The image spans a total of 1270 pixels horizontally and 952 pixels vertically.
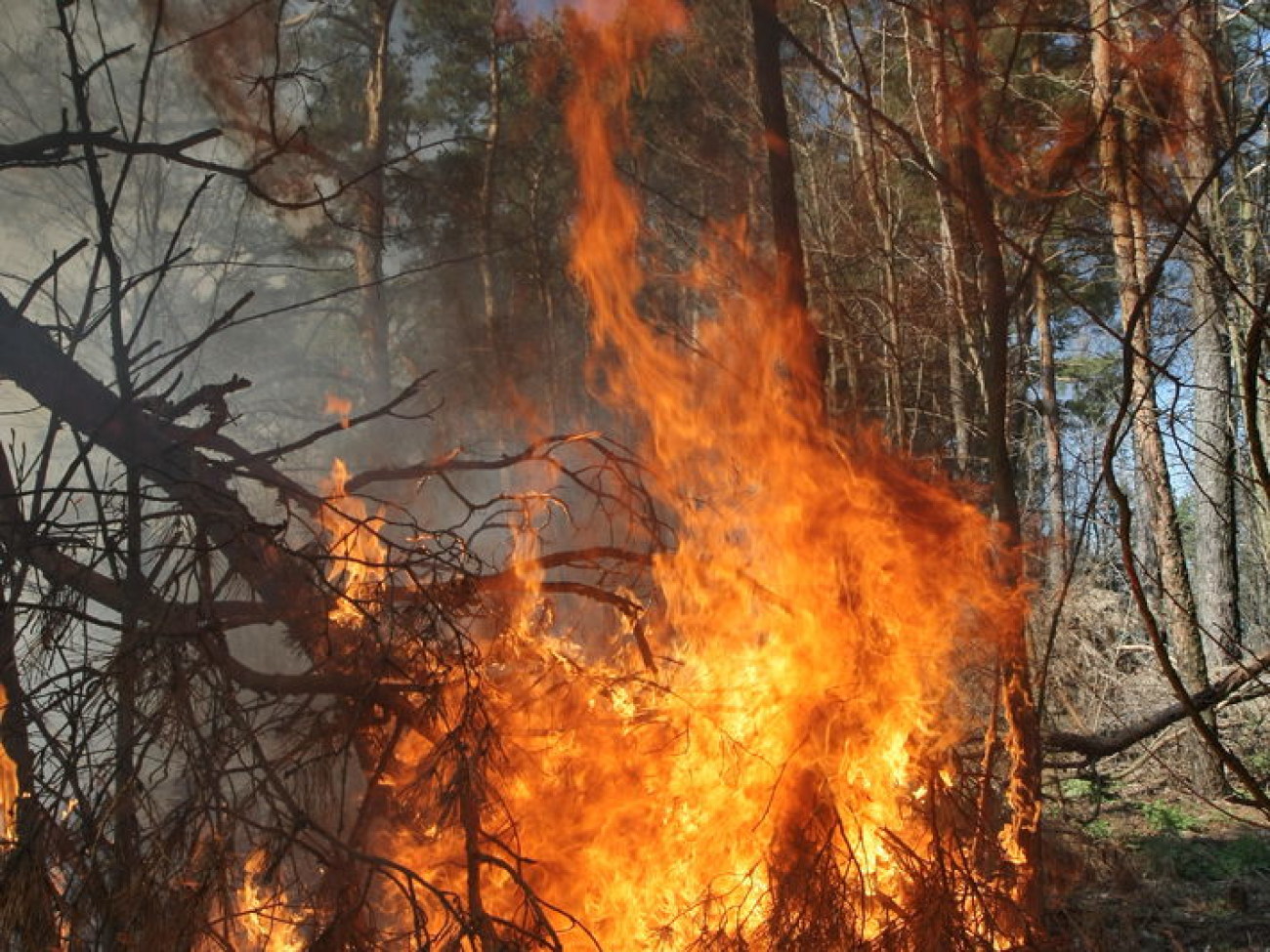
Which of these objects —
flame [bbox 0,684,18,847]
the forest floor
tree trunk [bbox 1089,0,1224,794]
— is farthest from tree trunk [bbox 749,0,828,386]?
tree trunk [bbox 1089,0,1224,794]

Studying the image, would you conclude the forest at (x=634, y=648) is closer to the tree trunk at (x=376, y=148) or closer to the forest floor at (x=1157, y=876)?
the forest floor at (x=1157, y=876)

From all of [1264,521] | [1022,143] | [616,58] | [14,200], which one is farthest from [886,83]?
[14,200]

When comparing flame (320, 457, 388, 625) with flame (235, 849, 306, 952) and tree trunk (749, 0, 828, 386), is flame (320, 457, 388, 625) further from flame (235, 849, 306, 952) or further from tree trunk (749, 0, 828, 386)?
tree trunk (749, 0, 828, 386)

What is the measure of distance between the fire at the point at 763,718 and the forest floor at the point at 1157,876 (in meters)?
1.11

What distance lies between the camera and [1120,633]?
1254 centimetres

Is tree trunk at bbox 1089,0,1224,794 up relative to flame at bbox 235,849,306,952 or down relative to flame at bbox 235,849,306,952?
up

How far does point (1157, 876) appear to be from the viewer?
718 centimetres

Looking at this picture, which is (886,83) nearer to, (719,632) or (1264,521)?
(1264,521)

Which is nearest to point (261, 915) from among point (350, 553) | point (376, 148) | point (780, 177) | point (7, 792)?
point (7, 792)

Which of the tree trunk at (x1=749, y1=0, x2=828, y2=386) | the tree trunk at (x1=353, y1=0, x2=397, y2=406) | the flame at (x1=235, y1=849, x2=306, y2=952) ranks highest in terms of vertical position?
the tree trunk at (x1=353, y1=0, x2=397, y2=406)

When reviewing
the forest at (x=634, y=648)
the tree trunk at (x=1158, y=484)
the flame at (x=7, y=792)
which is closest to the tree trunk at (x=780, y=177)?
the forest at (x=634, y=648)

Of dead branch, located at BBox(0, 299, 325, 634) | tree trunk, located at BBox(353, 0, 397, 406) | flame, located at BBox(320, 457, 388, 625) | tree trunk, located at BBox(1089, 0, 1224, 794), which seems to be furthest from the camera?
tree trunk, located at BBox(353, 0, 397, 406)

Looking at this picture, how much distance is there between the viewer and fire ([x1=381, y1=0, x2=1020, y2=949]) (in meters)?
4.51

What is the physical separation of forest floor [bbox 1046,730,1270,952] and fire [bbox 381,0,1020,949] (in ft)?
3.65
